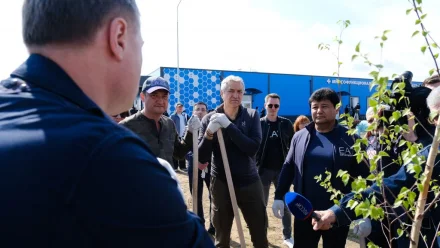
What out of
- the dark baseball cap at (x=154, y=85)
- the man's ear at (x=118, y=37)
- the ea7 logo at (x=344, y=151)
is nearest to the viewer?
the man's ear at (x=118, y=37)

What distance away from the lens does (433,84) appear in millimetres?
3758

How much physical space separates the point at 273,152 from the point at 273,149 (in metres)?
0.04

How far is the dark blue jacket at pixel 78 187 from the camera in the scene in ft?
2.09

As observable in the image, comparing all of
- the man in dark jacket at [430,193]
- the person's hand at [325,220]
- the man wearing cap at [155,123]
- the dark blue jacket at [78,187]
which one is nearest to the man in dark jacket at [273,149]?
the man wearing cap at [155,123]

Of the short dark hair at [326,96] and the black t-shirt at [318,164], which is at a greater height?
the short dark hair at [326,96]

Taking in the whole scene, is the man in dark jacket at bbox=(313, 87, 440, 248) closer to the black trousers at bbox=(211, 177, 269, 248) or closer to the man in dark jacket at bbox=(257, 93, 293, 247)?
the black trousers at bbox=(211, 177, 269, 248)

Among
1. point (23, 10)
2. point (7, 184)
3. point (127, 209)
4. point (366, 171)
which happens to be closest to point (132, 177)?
point (127, 209)

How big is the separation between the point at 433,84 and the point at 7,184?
4119 millimetres

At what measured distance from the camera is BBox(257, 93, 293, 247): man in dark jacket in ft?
17.1

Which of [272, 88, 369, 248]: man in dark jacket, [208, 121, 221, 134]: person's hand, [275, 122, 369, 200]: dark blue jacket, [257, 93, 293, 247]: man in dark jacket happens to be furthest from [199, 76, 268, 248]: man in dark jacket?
[257, 93, 293, 247]: man in dark jacket

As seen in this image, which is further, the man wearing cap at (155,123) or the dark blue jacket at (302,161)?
the man wearing cap at (155,123)

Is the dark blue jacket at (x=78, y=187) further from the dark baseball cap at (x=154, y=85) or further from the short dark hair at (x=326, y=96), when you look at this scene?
the short dark hair at (x=326, y=96)

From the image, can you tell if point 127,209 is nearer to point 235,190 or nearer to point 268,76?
point 235,190

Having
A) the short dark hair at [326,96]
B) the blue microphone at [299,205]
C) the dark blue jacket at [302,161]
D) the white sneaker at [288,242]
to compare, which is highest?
the short dark hair at [326,96]
